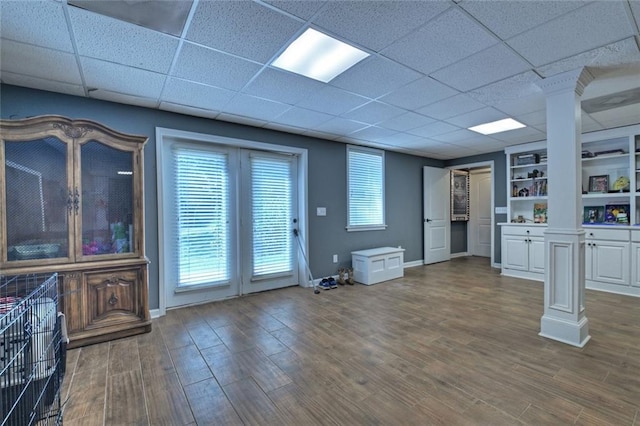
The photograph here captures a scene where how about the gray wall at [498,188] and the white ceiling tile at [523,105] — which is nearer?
the white ceiling tile at [523,105]

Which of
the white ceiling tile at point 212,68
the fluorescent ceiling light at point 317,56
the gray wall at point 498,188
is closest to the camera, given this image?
the fluorescent ceiling light at point 317,56

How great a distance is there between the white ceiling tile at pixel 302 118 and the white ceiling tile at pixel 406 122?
33.4 inches

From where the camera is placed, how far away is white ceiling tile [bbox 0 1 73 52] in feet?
5.49

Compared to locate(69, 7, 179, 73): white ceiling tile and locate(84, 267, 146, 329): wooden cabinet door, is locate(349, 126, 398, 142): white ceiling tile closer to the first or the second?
locate(69, 7, 179, 73): white ceiling tile

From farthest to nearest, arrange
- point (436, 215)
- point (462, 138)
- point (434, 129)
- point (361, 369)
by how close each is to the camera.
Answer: point (436, 215) → point (462, 138) → point (434, 129) → point (361, 369)

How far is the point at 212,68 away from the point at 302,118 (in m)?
1.46

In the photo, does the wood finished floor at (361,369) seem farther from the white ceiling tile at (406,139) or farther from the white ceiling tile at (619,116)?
the white ceiling tile at (406,139)

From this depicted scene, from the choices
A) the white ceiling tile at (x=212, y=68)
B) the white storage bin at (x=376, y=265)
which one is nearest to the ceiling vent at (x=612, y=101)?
the white storage bin at (x=376, y=265)

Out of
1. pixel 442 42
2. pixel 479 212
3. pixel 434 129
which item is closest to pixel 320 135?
pixel 434 129

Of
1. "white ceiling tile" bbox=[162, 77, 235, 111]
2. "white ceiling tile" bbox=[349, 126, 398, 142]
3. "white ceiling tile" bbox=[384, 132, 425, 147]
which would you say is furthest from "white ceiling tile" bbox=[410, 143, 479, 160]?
"white ceiling tile" bbox=[162, 77, 235, 111]

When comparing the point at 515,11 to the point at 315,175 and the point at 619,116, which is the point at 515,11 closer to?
the point at 315,175

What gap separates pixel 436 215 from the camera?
6.49 metres

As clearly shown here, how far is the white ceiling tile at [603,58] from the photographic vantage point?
2127 millimetres

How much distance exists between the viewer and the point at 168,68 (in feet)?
7.88
